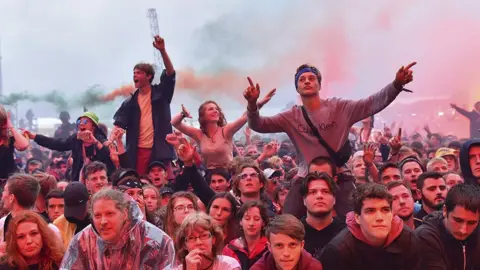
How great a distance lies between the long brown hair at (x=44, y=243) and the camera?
4.79 meters

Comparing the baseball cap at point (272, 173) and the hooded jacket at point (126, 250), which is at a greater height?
the baseball cap at point (272, 173)

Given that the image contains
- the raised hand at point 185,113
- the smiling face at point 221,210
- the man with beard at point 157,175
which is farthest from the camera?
the raised hand at point 185,113

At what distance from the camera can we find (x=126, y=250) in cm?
434

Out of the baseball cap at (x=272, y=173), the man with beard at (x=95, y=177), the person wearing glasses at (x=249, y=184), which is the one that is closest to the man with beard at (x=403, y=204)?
the person wearing glasses at (x=249, y=184)

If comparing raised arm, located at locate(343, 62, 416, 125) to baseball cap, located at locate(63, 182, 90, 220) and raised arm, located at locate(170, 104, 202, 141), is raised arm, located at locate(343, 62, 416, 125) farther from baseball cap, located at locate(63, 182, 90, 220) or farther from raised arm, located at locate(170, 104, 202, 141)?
raised arm, located at locate(170, 104, 202, 141)

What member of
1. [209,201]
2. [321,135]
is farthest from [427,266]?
[209,201]

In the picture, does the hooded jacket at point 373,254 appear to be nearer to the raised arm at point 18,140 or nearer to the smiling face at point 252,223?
the smiling face at point 252,223

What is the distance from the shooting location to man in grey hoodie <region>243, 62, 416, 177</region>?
19.4 feet

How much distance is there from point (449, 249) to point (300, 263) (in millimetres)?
1048

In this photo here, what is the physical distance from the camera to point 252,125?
6.00 meters

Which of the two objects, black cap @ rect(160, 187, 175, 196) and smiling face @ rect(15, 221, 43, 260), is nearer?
smiling face @ rect(15, 221, 43, 260)

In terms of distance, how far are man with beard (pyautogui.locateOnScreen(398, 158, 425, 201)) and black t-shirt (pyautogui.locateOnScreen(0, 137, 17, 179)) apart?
12.8ft

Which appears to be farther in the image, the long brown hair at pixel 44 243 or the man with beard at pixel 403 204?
the man with beard at pixel 403 204

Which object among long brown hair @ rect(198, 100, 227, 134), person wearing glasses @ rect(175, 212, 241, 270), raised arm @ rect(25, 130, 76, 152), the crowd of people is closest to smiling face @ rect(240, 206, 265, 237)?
the crowd of people
